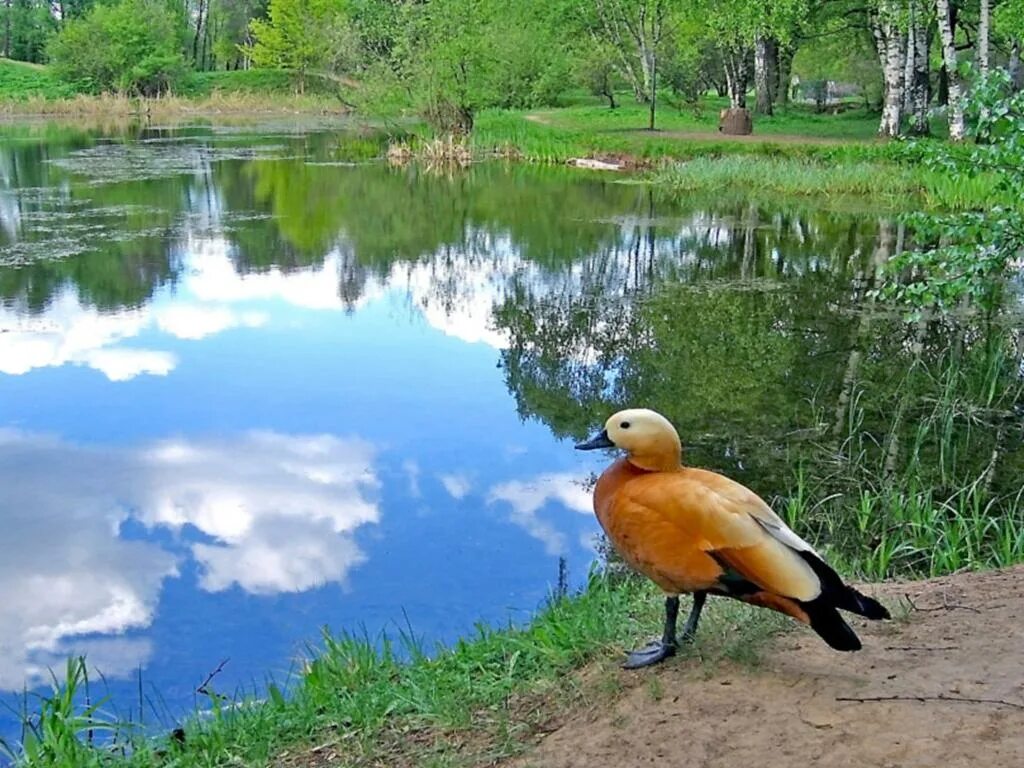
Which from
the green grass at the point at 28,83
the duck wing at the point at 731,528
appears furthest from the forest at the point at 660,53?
the duck wing at the point at 731,528

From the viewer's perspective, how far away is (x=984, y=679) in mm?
3094

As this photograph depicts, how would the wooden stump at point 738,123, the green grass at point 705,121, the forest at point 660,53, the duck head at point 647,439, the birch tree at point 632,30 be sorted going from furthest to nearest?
the birch tree at point 632,30
the green grass at point 705,121
the wooden stump at point 738,123
the forest at point 660,53
the duck head at point 647,439

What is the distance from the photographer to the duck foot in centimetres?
340

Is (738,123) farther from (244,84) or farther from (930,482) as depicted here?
(244,84)

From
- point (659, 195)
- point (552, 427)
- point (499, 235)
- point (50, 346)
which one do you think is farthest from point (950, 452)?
point (659, 195)

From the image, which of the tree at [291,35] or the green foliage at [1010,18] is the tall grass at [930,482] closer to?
the green foliage at [1010,18]

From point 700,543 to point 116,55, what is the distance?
181 feet

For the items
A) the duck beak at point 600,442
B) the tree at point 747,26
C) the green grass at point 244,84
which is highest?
the green grass at point 244,84

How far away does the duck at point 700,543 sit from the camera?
2.99 metres

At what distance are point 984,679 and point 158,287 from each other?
11.3 m

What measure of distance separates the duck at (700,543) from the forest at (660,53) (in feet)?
54.4

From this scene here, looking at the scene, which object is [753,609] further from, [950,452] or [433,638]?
[950,452]

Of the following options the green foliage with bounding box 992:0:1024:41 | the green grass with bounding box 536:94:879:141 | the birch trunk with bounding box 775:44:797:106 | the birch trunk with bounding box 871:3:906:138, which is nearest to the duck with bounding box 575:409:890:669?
the green foliage with bounding box 992:0:1024:41

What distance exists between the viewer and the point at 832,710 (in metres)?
2.96
